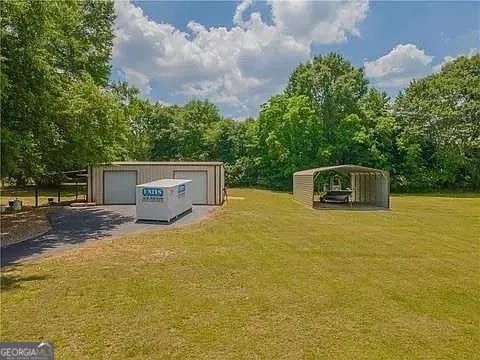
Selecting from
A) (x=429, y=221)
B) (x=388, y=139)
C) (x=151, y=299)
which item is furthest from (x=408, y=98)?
(x=151, y=299)

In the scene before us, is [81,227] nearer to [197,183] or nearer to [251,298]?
[197,183]

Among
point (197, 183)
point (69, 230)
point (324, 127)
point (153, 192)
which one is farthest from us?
point (324, 127)

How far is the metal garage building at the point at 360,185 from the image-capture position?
2052cm

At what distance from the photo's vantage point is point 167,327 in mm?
5074

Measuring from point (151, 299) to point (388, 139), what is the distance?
32.1m

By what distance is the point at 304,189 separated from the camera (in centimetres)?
2231

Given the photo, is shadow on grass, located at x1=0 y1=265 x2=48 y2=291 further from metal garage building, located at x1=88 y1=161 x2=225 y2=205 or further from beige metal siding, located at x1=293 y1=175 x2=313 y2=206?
beige metal siding, located at x1=293 y1=175 x2=313 y2=206

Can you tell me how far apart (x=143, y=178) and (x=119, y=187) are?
1326mm

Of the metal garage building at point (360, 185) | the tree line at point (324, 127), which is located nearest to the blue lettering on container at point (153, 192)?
the tree line at point (324, 127)

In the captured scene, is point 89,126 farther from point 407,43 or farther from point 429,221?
point 407,43

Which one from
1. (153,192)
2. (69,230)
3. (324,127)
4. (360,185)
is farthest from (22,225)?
(324,127)

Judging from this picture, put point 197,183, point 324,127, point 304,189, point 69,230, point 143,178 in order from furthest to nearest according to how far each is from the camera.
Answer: point 324,127, point 304,189, point 143,178, point 197,183, point 69,230

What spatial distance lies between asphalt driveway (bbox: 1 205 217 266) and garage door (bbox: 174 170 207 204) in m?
2.04

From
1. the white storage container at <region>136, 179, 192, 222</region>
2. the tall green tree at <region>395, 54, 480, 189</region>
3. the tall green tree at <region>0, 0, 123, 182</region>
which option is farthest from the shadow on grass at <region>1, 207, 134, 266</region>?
the tall green tree at <region>395, 54, 480, 189</region>
